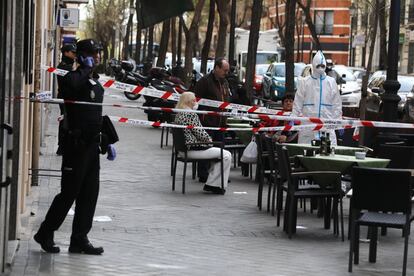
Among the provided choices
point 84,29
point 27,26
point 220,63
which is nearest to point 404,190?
point 27,26

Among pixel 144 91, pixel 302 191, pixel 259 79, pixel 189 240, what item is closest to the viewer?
pixel 189 240

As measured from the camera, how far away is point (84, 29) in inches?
5369

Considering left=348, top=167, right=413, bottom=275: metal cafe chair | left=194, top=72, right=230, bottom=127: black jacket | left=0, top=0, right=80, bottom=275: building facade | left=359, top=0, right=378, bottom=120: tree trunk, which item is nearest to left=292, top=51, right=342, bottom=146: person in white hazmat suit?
left=194, top=72, right=230, bottom=127: black jacket

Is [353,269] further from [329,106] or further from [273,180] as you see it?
[329,106]

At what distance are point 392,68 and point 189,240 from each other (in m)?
7.14

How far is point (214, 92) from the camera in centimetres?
1677

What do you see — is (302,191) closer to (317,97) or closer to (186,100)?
(317,97)

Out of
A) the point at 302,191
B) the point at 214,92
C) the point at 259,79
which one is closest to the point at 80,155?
the point at 302,191

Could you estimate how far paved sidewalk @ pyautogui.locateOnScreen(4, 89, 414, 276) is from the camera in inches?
380

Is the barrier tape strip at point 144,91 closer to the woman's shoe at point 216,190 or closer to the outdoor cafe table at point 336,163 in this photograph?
the woman's shoe at point 216,190

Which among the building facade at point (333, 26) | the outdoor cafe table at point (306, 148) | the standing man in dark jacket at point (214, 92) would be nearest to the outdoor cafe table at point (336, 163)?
the outdoor cafe table at point (306, 148)

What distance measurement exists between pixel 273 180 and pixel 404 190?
14.1ft

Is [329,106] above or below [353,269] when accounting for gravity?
above

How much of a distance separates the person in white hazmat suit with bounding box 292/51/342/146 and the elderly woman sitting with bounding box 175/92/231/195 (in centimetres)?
118
